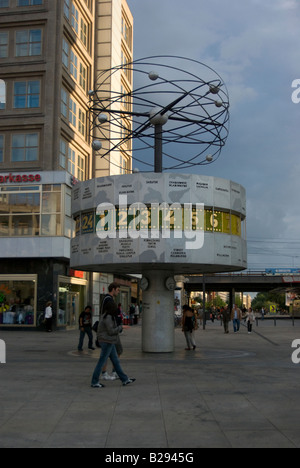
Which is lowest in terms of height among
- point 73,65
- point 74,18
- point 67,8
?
point 73,65

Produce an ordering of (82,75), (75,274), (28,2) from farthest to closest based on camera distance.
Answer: (82,75) → (75,274) → (28,2)

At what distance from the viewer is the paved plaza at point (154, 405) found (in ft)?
22.5

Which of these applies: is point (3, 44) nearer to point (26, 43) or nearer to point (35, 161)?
point (26, 43)

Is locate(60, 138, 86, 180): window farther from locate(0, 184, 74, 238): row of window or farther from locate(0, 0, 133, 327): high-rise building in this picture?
locate(0, 184, 74, 238): row of window

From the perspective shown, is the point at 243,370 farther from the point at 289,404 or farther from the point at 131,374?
the point at 289,404

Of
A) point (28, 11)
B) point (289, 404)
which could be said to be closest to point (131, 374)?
point (289, 404)

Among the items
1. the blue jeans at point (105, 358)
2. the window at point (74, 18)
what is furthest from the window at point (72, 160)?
the blue jeans at point (105, 358)

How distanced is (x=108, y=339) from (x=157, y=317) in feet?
25.4

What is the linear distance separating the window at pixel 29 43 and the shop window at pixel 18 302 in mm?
14506

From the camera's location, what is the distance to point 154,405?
29.8 feet

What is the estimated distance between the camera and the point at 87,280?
41.0m

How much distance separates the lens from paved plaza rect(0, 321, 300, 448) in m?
6.85

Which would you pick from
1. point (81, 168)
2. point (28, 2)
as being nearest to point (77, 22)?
point (28, 2)
